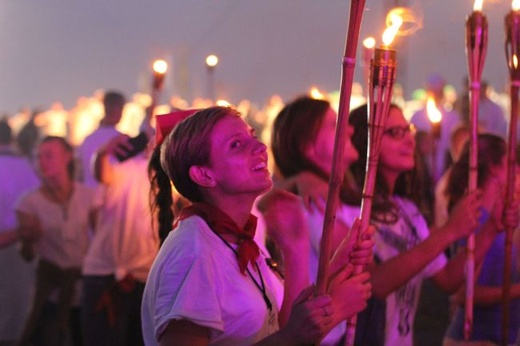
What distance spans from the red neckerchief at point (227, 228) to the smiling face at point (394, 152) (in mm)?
1368

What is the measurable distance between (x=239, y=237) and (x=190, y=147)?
0.90 feet

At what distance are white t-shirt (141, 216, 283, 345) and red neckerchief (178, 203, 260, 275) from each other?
0.08 feet

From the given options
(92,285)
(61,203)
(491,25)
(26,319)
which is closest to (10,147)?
(61,203)

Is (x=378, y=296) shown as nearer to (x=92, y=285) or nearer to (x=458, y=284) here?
(x=458, y=284)

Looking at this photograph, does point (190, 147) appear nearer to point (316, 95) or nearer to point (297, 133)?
point (297, 133)

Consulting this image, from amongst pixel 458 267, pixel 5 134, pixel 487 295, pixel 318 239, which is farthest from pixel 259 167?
pixel 5 134

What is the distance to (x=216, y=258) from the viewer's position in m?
2.25

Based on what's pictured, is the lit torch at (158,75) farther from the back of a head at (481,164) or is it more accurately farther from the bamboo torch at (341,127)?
the bamboo torch at (341,127)

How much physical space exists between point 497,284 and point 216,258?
2164 millimetres

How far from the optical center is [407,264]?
3.20 m

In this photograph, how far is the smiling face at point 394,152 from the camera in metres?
3.65

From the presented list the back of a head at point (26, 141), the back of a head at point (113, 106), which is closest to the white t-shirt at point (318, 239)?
the back of a head at point (113, 106)

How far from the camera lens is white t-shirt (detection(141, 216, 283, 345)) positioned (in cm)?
214

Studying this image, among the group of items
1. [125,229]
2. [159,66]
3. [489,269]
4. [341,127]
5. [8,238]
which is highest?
[159,66]
